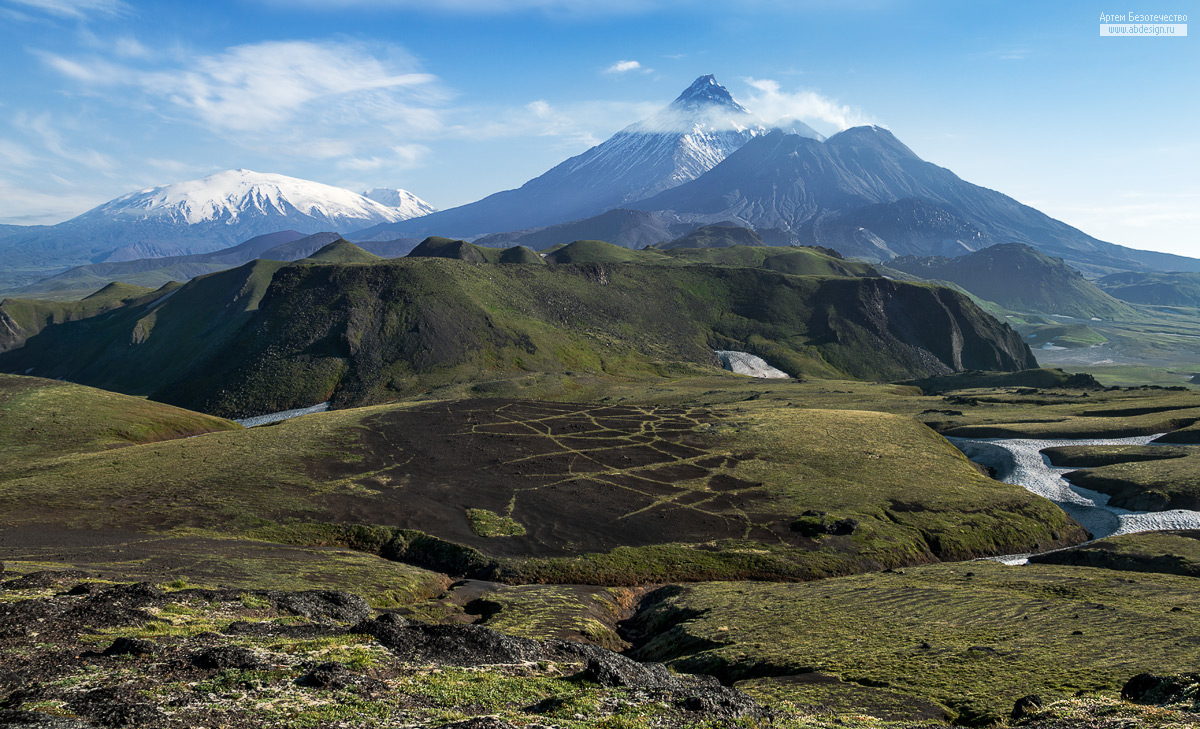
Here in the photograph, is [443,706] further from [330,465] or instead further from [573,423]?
[573,423]

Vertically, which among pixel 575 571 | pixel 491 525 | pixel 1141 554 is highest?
pixel 491 525

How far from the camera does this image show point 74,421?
316 ft

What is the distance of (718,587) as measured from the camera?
5609 centimetres

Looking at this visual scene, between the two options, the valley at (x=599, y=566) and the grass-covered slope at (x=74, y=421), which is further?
the grass-covered slope at (x=74, y=421)

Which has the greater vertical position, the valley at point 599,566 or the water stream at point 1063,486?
the valley at point 599,566

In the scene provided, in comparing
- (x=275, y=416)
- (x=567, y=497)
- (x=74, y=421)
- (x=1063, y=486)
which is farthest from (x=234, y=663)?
(x=275, y=416)

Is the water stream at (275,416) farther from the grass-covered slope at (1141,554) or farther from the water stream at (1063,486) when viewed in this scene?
the grass-covered slope at (1141,554)

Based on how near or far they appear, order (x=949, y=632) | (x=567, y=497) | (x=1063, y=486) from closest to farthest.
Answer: (x=949, y=632) < (x=567, y=497) < (x=1063, y=486)

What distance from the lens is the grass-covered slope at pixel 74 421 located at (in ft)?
289

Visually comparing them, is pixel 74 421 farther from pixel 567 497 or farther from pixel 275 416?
pixel 567 497

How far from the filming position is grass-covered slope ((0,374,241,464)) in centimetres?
8819

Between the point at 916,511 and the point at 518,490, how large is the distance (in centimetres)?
4575

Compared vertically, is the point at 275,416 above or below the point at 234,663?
below

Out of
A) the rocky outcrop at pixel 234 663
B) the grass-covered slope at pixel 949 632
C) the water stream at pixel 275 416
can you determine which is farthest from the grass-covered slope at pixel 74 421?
the grass-covered slope at pixel 949 632
